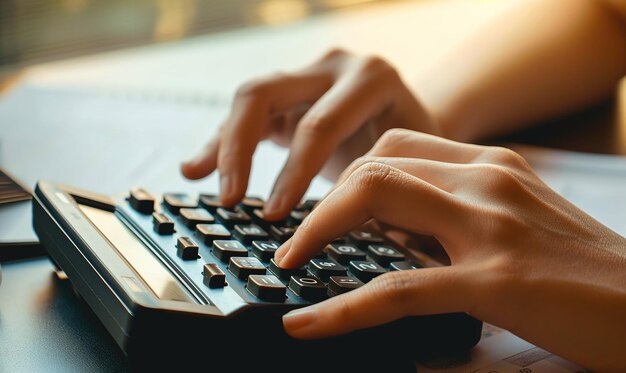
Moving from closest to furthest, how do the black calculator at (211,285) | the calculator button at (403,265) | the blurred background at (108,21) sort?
the black calculator at (211,285)
the calculator button at (403,265)
the blurred background at (108,21)

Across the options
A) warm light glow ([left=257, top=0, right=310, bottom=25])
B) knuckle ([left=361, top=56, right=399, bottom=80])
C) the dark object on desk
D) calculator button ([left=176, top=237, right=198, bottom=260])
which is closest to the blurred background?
warm light glow ([left=257, top=0, right=310, bottom=25])

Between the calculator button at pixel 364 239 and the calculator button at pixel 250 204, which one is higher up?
the calculator button at pixel 250 204

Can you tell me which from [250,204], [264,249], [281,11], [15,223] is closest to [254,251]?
[264,249]

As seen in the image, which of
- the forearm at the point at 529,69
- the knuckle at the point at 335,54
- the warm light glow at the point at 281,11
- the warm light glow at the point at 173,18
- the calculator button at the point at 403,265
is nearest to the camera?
the calculator button at the point at 403,265

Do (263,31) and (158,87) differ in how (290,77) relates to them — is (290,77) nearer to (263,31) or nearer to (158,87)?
(158,87)

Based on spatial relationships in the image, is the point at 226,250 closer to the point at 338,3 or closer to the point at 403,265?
the point at 403,265

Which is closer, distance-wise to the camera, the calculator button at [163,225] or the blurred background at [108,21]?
the calculator button at [163,225]

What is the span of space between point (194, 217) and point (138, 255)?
69 mm

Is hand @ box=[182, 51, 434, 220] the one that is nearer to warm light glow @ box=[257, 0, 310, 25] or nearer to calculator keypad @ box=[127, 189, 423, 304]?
calculator keypad @ box=[127, 189, 423, 304]

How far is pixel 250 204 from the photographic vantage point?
1.77ft

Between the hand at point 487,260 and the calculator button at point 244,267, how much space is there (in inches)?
0.6

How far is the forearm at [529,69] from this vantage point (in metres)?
0.79

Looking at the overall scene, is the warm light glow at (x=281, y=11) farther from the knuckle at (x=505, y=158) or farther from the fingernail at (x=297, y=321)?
the fingernail at (x=297, y=321)

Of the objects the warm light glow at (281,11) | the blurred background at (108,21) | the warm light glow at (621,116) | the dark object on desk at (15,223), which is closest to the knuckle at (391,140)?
the dark object on desk at (15,223)
